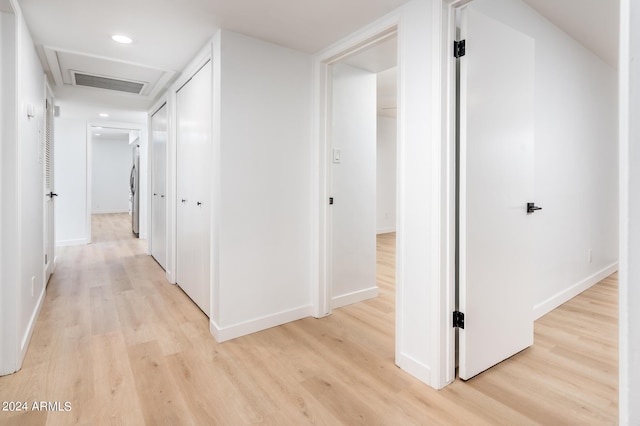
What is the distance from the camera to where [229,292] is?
2.51 meters

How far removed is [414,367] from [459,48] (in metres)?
1.82

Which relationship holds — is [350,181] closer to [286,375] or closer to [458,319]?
[458,319]

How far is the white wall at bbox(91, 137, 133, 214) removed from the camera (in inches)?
439

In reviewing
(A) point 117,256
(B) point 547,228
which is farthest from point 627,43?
(A) point 117,256

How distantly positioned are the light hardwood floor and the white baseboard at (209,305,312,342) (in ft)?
0.19

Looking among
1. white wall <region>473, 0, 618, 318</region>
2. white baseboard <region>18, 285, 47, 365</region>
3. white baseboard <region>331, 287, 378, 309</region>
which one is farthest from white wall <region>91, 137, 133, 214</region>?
white wall <region>473, 0, 618, 318</region>

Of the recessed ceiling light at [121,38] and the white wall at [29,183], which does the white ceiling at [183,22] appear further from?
the white wall at [29,183]

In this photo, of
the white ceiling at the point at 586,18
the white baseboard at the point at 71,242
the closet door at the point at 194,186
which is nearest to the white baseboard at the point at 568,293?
the white ceiling at the point at 586,18

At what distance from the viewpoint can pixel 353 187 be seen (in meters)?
3.22

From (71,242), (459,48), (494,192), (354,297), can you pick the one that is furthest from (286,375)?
(71,242)

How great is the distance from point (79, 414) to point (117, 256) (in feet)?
12.8

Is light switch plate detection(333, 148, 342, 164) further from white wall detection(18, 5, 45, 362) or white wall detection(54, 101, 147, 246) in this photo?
white wall detection(54, 101, 147, 246)

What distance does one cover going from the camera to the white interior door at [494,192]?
189cm

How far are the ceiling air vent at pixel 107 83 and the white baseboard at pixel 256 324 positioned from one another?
2.93 metres
